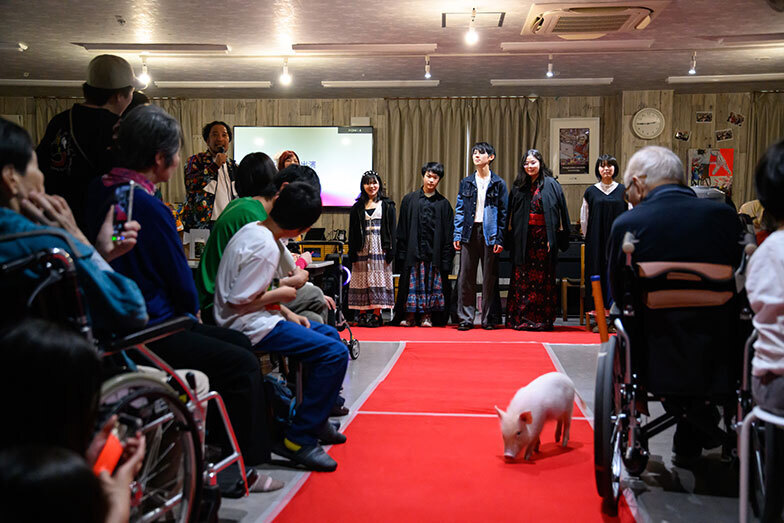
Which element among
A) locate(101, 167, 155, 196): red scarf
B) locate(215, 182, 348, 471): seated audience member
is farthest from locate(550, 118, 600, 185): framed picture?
locate(101, 167, 155, 196): red scarf

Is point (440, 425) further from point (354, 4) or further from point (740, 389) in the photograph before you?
point (354, 4)

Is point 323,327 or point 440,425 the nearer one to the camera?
point 323,327

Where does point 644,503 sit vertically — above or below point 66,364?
below

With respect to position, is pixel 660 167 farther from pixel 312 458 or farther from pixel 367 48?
pixel 367 48

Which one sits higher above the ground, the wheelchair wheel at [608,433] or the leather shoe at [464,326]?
the wheelchair wheel at [608,433]

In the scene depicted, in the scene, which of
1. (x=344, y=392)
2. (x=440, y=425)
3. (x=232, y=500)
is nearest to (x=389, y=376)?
(x=344, y=392)

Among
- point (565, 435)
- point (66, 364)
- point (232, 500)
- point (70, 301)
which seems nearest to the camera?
point (66, 364)

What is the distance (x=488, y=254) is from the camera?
6.64m

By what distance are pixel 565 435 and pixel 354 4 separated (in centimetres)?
393

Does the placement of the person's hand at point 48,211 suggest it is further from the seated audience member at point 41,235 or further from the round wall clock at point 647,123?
the round wall clock at point 647,123

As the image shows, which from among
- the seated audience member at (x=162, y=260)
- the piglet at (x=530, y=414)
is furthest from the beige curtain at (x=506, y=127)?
the seated audience member at (x=162, y=260)

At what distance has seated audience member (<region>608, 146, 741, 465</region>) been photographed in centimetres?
218

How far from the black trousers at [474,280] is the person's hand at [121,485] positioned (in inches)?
217

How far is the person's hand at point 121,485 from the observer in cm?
109
